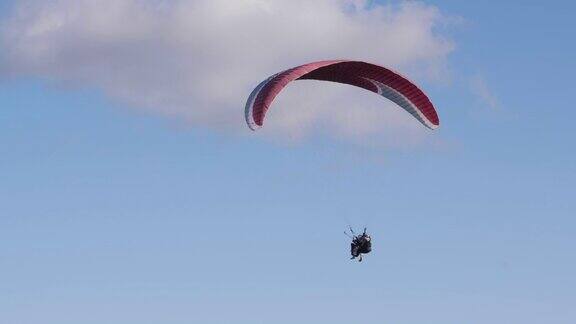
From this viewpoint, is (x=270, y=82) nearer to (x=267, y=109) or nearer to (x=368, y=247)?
(x=267, y=109)

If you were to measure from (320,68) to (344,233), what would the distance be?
25.0 feet

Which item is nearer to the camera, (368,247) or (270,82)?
(270,82)

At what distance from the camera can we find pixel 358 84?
2758 inches

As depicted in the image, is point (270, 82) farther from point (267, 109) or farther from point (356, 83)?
point (356, 83)

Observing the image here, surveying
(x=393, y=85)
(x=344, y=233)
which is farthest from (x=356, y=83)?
(x=344, y=233)

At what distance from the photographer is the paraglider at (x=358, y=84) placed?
Result: 64.2 m

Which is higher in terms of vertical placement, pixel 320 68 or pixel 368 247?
pixel 320 68

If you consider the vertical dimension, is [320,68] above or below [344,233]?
above

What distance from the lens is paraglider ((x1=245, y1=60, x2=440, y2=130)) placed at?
64188 millimetres

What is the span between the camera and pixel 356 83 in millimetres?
70125

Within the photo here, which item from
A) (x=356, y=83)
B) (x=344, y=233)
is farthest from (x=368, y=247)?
(x=356, y=83)

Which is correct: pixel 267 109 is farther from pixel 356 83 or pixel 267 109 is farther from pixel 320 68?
pixel 356 83

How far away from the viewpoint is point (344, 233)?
2660 inches

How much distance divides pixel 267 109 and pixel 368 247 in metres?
10.2
